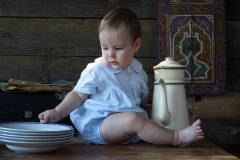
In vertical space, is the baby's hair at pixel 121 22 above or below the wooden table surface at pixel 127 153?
above

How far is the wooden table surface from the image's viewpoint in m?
0.87

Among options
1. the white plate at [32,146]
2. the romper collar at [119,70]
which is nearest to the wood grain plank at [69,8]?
the romper collar at [119,70]

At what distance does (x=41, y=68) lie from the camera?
1.51m

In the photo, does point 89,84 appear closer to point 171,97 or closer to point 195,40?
point 171,97

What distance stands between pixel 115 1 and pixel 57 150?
34.7 inches

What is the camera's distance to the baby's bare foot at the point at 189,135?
95cm

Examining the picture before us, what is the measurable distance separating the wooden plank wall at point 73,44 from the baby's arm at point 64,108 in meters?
0.42

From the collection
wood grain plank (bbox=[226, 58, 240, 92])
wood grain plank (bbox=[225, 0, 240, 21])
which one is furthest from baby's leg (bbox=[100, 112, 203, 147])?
wood grain plank (bbox=[225, 0, 240, 21])

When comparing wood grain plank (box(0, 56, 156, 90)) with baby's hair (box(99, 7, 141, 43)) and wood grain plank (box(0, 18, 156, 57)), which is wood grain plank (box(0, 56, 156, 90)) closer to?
wood grain plank (box(0, 18, 156, 57))

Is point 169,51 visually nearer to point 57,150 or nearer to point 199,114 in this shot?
point 199,114

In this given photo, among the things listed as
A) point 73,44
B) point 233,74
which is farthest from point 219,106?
point 73,44

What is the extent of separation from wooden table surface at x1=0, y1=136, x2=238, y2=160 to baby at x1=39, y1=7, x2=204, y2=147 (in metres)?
0.04

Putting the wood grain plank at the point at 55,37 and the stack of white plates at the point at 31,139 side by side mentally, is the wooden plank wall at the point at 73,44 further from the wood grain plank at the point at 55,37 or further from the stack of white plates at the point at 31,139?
the stack of white plates at the point at 31,139

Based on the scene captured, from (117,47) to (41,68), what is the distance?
594mm
